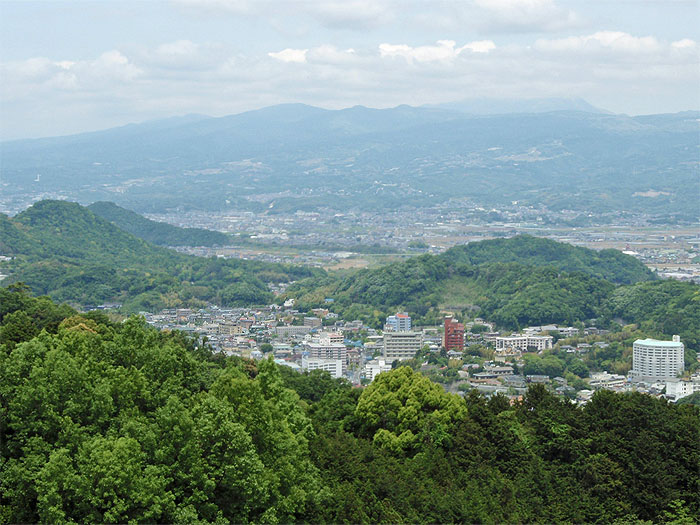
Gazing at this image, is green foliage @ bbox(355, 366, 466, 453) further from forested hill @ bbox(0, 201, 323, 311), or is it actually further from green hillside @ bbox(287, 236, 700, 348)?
forested hill @ bbox(0, 201, 323, 311)

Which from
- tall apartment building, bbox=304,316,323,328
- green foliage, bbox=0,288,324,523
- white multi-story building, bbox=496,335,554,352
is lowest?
white multi-story building, bbox=496,335,554,352

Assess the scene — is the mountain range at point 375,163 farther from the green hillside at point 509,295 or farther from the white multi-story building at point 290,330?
the white multi-story building at point 290,330

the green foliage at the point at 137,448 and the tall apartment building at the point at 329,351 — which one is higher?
the green foliage at the point at 137,448

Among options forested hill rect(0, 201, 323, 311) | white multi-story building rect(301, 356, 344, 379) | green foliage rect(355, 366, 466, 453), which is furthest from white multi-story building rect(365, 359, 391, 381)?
green foliage rect(355, 366, 466, 453)

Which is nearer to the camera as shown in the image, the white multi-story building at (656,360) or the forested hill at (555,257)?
the white multi-story building at (656,360)

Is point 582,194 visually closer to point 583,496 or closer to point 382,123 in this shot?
point 382,123

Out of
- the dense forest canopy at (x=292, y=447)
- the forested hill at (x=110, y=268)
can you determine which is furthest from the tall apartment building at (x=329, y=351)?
the dense forest canopy at (x=292, y=447)
